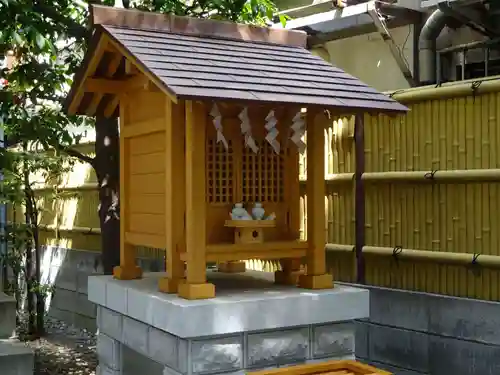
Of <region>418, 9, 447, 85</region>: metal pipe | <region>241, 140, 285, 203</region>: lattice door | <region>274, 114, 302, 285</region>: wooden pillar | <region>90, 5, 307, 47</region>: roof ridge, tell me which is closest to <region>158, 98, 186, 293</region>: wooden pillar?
<region>241, 140, 285, 203</region>: lattice door

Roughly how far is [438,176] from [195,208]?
2.71 metres

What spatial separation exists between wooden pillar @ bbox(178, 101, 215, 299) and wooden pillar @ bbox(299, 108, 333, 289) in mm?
887

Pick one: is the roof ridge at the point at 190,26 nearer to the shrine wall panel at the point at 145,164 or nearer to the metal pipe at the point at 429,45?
the shrine wall panel at the point at 145,164

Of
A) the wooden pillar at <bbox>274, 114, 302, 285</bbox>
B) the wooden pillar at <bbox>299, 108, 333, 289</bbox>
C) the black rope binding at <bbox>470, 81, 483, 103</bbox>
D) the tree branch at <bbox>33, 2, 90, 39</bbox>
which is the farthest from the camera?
the tree branch at <bbox>33, 2, 90, 39</bbox>

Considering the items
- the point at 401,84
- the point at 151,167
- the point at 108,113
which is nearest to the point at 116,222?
the point at 108,113

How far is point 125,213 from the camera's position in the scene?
5535mm

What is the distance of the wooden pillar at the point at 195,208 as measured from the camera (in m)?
4.38

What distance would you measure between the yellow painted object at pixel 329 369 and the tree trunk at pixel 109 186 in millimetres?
3247

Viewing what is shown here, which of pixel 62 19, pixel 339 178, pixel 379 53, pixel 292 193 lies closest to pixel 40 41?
pixel 62 19

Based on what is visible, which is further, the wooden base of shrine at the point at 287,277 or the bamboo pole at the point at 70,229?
the bamboo pole at the point at 70,229

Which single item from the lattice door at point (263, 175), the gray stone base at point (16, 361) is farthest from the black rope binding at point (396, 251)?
the gray stone base at point (16, 361)

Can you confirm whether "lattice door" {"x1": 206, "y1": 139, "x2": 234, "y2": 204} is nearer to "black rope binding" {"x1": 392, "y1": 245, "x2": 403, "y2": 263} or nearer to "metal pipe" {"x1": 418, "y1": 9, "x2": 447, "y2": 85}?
"black rope binding" {"x1": 392, "y1": 245, "x2": 403, "y2": 263}

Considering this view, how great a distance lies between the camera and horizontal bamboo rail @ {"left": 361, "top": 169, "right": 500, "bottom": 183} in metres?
5.73

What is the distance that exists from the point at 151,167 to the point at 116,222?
222 centimetres
